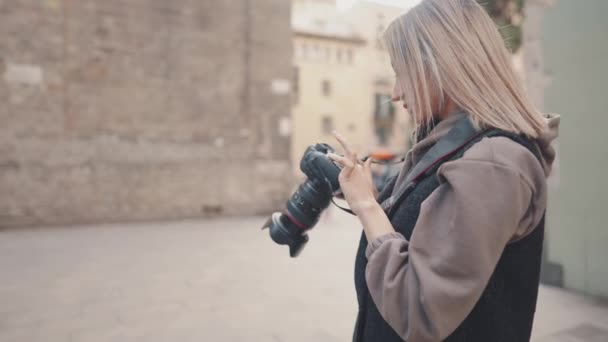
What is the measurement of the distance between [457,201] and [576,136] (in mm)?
3237

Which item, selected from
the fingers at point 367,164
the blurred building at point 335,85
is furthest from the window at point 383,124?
the fingers at point 367,164

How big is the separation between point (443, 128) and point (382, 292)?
401 millimetres

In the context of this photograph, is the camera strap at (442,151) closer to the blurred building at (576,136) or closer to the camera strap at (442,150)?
the camera strap at (442,150)

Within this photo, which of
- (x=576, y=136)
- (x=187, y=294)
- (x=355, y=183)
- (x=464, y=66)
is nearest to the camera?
(x=464, y=66)

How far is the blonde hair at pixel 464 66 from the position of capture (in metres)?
0.94

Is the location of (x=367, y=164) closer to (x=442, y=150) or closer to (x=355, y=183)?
(x=355, y=183)

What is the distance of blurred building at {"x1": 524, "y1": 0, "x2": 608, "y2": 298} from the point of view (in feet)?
10.8

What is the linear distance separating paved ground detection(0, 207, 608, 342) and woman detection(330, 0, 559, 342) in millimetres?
1907

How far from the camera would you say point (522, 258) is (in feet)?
3.15

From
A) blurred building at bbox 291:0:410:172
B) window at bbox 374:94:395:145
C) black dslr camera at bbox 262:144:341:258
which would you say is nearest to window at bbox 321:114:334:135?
blurred building at bbox 291:0:410:172

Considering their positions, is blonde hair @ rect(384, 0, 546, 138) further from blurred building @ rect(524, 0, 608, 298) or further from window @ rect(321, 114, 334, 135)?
window @ rect(321, 114, 334, 135)

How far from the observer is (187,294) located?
11.9 ft

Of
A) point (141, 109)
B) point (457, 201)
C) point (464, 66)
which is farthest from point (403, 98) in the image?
point (141, 109)

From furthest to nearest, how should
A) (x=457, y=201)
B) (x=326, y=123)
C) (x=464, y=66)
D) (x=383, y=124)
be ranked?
(x=383, y=124) → (x=326, y=123) → (x=464, y=66) → (x=457, y=201)
